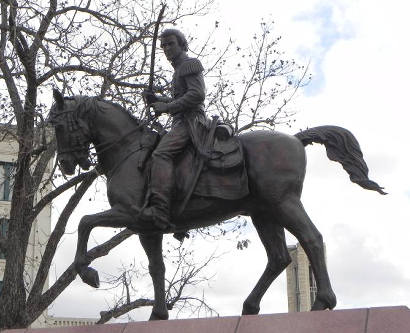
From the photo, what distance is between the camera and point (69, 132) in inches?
341

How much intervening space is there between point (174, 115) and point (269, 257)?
185 cm

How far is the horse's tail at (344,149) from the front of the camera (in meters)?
8.25

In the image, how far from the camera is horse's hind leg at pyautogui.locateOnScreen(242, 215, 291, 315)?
8.34m

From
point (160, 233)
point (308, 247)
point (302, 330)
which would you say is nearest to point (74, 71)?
point (160, 233)

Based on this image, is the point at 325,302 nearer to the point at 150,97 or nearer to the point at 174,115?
the point at 174,115

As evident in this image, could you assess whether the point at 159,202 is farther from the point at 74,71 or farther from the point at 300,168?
the point at 74,71

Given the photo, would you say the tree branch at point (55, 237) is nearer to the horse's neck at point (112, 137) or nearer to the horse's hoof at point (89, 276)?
the horse's neck at point (112, 137)

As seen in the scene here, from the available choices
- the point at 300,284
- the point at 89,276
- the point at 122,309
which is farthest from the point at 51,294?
the point at 300,284

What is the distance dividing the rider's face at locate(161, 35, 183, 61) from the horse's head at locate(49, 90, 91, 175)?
1.12 metres

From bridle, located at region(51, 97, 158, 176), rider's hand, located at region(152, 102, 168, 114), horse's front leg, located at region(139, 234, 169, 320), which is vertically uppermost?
rider's hand, located at region(152, 102, 168, 114)

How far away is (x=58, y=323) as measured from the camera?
28.8 metres

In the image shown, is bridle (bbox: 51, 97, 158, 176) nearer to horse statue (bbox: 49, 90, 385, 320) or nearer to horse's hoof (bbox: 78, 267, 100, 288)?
horse statue (bbox: 49, 90, 385, 320)

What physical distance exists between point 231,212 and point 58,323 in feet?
70.8

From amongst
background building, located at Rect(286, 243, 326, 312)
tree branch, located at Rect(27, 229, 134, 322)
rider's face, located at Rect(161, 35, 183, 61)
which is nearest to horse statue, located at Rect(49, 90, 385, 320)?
rider's face, located at Rect(161, 35, 183, 61)
